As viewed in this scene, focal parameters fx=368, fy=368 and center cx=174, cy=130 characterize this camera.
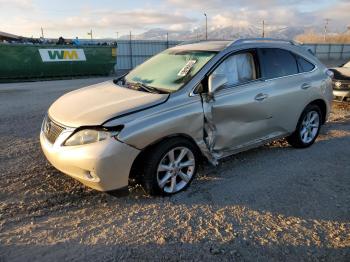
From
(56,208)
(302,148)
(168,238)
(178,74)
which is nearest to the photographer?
(168,238)

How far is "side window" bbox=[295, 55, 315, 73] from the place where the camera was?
5657mm

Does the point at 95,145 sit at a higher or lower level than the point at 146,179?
higher

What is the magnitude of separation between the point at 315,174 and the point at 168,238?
97.4 inches

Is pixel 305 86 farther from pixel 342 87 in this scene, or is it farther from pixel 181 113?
pixel 342 87

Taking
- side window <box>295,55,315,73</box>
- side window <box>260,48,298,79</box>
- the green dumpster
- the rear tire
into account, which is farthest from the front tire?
the green dumpster

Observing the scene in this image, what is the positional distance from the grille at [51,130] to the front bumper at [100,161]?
0.37ft

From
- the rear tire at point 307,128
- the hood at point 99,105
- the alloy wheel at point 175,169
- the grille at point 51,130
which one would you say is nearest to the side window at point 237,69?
the hood at point 99,105

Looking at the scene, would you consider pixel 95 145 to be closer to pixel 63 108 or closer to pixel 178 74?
pixel 63 108

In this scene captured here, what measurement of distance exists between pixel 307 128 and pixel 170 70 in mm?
2606

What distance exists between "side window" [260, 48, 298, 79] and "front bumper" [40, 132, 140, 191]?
2.38 meters

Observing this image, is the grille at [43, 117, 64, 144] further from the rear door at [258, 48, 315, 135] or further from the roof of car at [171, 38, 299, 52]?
the rear door at [258, 48, 315, 135]

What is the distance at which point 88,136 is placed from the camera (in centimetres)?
369

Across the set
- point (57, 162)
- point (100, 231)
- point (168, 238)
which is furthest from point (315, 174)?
point (57, 162)

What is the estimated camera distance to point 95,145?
11.9ft
